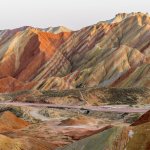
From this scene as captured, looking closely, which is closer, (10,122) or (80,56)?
(10,122)

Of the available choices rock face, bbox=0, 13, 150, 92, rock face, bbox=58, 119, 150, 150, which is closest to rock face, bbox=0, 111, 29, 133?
rock face, bbox=58, 119, 150, 150

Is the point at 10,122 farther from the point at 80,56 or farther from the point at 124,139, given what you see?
the point at 80,56

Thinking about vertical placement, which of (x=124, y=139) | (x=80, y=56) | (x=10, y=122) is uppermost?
(x=124, y=139)

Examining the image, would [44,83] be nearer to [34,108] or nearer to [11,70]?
[11,70]

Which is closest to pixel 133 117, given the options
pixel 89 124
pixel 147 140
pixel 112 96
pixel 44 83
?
pixel 89 124

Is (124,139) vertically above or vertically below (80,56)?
above

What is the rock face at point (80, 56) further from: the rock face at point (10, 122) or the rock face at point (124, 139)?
the rock face at point (124, 139)

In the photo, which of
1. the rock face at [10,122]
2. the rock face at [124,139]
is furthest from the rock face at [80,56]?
the rock face at [124,139]

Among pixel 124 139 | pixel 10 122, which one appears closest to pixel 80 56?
pixel 10 122

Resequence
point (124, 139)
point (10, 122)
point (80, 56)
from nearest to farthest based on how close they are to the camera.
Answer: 1. point (124, 139)
2. point (10, 122)
3. point (80, 56)
